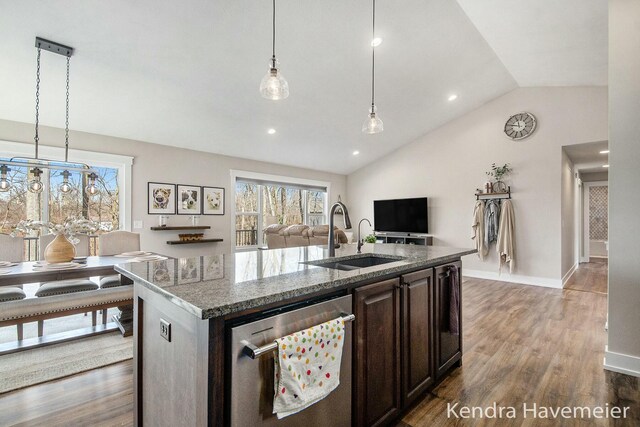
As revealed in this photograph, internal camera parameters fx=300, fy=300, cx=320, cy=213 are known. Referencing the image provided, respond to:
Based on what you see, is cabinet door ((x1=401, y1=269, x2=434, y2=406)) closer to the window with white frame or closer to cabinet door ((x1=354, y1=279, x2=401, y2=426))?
cabinet door ((x1=354, y1=279, x2=401, y2=426))

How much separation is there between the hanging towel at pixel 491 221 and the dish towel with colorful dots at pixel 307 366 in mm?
5222

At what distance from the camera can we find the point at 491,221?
555 cm

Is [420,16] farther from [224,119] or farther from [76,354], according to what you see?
[76,354]

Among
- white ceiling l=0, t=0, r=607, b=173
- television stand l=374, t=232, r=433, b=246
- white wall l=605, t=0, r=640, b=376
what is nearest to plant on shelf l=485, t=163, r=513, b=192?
white ceiling l=0, t=0, r=607, b=173

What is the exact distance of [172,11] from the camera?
9.24 feet

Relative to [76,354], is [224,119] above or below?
above

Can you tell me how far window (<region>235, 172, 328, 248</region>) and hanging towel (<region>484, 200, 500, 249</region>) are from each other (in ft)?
12.7

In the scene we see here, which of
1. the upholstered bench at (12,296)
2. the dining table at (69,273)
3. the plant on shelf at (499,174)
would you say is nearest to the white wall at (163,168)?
the dining table at (69,273)

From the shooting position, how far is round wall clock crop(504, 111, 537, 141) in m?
5.25

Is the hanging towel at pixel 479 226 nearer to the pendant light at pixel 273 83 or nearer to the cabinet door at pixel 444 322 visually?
the cabinet door at pixel 444 322

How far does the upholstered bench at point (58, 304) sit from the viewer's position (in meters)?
2.32

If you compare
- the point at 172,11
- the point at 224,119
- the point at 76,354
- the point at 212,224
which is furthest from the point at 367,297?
the point at 212,224

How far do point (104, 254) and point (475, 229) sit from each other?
19.5 ft
